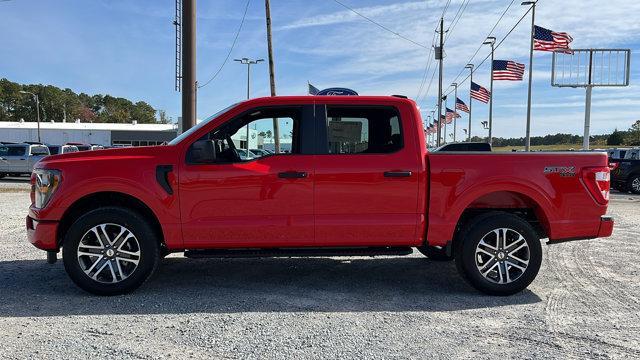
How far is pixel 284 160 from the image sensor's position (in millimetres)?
5039

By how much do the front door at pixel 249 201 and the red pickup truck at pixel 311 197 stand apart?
0.01m

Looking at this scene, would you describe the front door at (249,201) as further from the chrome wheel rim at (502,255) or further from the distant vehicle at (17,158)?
the distant vehicle at (17,158)

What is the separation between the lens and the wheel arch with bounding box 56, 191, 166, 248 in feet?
16.7

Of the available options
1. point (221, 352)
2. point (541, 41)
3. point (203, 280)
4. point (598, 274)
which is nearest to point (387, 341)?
point (221, 352)

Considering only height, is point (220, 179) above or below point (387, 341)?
above

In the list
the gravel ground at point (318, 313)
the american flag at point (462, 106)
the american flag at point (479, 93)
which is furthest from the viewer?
the american flag at point (462, 106)

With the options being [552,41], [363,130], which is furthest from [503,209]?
[552,41]

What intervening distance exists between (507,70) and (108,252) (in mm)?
28698

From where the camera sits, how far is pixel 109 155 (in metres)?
5.05

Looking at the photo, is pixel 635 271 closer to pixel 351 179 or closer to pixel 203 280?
pixel 351 179

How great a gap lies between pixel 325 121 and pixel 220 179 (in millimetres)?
1208

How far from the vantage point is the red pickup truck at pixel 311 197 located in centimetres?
495

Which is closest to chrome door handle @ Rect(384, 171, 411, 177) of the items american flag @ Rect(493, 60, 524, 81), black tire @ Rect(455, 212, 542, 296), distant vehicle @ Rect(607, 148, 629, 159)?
black tire @ Rect(455, 212, 542, 296)

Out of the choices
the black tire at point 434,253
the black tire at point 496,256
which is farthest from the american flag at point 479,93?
the black tire at point 496,256
